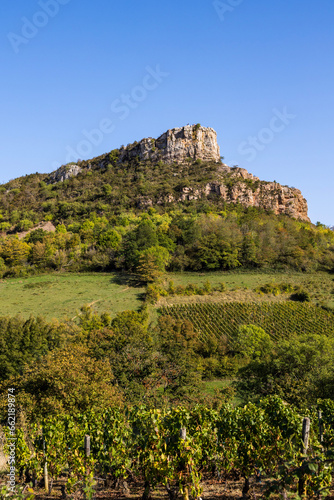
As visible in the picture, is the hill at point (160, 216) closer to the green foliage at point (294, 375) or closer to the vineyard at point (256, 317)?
the vineyard at point (256, 317)

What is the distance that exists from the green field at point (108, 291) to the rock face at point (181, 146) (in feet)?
266

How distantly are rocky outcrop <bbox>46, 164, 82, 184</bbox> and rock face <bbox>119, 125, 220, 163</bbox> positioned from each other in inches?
887

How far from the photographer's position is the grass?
50.8m

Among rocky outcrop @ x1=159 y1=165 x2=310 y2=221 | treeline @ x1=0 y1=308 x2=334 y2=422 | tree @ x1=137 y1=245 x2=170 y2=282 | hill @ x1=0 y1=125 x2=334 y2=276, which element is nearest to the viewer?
treeline @ x1=0 y1=308 x2=334 y2=422

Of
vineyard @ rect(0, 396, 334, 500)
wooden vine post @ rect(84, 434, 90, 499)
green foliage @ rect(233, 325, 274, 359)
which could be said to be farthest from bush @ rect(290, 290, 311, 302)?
wooden vine post @ rect(84, 434, 90, 499)

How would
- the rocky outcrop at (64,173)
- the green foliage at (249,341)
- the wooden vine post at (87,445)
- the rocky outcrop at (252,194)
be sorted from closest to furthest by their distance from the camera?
the wooden vine post at (87,445)
the green foliage at (249,341)
the rocky outcrop at (252,194)
the rocky outcrop at (64,173)

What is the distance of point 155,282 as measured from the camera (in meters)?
62.0

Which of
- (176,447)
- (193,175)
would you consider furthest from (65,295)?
(193,175)

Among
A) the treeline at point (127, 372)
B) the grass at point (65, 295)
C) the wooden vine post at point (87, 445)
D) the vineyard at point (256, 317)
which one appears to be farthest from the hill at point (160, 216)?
the wooden vine post at point (87, 445)

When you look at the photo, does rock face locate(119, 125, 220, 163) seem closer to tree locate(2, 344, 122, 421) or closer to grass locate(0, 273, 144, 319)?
grass locate(0, 273, 144, 319)

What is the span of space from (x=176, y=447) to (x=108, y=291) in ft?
170

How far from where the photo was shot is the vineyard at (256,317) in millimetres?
45688

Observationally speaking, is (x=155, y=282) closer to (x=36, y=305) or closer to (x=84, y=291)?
(x=84, y=291)

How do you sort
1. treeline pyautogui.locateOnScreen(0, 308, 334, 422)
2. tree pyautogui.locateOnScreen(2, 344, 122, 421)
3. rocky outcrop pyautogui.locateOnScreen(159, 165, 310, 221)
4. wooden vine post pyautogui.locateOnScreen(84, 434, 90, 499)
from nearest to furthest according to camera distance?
wooden vine post pyautogui.locateOnScreen(84, 434, 90, 499)
tree pyautogui.locateOnScreen(2, 344, 122, 421)
treeline pyautogui.locateOnScreen(0, 308, 334, 422)
rocky outcrop pyautogui.locateOnScreen(159, 165, 310, 221)
